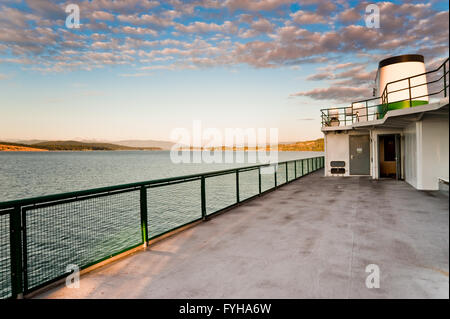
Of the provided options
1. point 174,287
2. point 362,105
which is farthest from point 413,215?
point 362,105

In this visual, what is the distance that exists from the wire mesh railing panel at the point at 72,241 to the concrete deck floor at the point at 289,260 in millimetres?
860

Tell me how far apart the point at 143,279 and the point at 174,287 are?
0.53 m

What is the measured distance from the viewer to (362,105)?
1934 centimetres

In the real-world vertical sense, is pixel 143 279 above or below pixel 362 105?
below

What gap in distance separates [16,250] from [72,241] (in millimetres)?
8122

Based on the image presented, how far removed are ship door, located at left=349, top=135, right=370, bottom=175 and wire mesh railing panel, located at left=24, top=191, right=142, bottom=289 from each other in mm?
13966

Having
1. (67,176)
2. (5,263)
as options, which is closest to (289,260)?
(5,263)

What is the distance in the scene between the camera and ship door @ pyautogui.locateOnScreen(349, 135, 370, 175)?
18.0 meters

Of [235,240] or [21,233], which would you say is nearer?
→ [21,233]

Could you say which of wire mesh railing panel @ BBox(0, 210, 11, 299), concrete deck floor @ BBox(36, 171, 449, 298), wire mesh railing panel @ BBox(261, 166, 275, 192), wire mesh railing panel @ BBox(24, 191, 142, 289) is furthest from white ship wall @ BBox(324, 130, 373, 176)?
wire mesh railing panel @ BBox(0, 210, 11, 299)

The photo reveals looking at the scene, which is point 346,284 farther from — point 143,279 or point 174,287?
point 143,279

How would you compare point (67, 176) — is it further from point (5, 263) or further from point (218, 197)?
point (5, 263)

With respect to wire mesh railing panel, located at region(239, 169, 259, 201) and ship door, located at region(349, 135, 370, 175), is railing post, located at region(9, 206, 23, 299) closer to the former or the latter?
wire mesh railing panel, located at region(239, 169, 259, 201)
